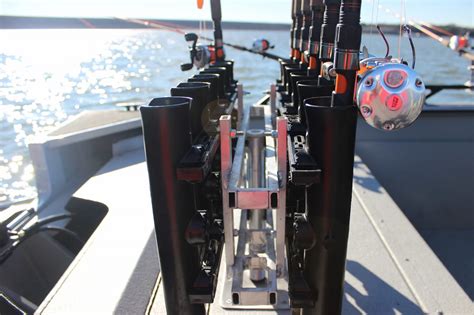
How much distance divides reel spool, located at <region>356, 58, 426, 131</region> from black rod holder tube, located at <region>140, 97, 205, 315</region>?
475 millimetres

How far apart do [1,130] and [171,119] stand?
34.7 feet

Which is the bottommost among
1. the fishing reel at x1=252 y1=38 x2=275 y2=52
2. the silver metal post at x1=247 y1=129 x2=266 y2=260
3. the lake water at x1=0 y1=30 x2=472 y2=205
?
the lake water at x1=0 y1=30 x2=472 y2=205

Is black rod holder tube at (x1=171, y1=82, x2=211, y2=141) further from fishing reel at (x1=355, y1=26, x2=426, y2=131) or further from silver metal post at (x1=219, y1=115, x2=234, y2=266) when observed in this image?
fishing reel at (x1=355, y1=26, x2=426, y2=131)

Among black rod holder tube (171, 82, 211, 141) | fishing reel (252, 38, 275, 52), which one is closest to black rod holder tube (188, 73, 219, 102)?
black rod holder tube (171, 82, 211, 141)

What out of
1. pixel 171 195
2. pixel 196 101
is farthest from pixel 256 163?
pixel 171 195

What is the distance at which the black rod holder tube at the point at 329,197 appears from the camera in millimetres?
1021

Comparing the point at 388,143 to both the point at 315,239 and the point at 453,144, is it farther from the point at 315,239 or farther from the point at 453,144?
the point at 315,239

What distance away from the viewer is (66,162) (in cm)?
355

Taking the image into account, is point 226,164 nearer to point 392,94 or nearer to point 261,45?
point 392,94

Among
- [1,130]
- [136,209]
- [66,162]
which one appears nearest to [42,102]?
[1,130]

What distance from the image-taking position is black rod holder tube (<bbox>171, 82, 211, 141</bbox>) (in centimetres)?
127

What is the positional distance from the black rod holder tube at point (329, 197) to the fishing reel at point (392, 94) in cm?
9

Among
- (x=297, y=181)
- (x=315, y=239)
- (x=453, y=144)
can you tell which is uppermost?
(x=297, y=181)

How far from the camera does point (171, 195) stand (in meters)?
1.10
